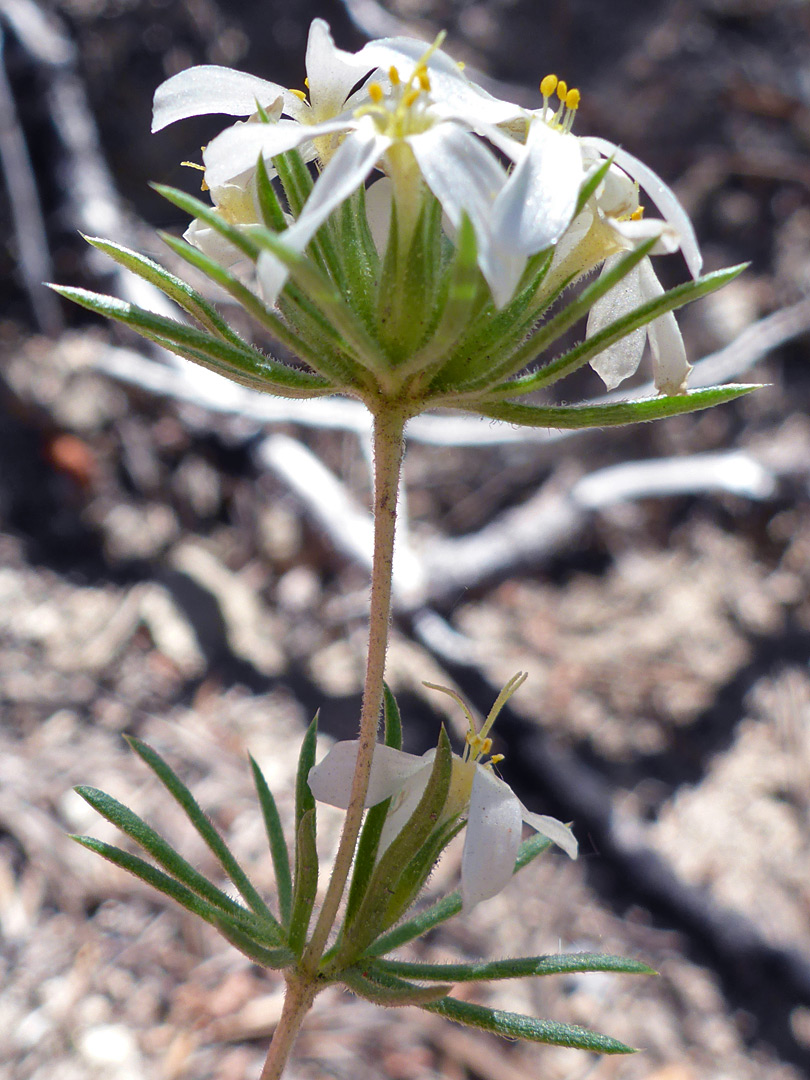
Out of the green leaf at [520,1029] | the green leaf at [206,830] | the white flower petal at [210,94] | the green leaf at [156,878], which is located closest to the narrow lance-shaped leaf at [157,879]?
the green leaf at [156,878]

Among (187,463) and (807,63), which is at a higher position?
(807,63)

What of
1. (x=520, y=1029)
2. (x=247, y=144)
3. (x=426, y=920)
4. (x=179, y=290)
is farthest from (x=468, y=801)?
(x=247, y=144)

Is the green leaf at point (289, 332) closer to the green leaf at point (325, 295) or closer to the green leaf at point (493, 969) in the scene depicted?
the green leaf at point (325, 295)

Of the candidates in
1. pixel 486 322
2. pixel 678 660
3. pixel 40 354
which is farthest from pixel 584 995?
pixel 40 354

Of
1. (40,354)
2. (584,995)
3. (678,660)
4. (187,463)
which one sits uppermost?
(40,354)

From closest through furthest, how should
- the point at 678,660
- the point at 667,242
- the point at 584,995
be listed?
the point at 667,242, the point at 584,995, the point at 678,660

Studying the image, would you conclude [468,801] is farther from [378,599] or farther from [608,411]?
[608,411]

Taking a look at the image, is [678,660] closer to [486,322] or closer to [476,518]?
[476,518]
